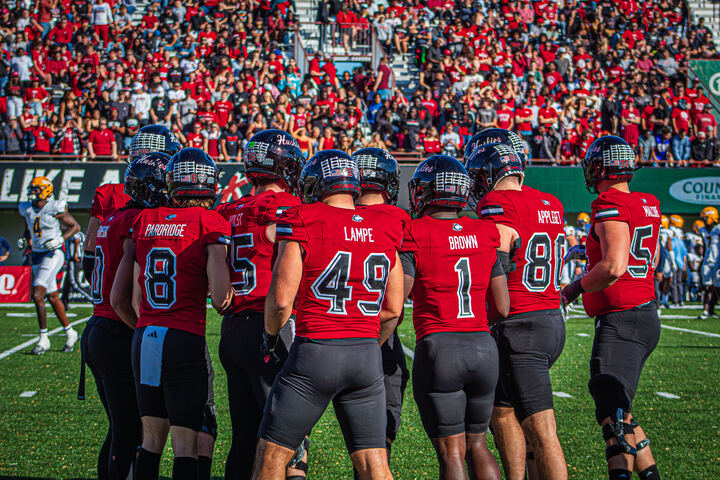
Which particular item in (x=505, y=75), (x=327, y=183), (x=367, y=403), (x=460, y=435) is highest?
(x=505, y=75)

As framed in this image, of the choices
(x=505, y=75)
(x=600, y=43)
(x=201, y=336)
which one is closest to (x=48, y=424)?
(x=201, y=336)

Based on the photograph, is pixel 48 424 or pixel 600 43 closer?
pixel 48 424

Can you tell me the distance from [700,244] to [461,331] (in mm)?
18185

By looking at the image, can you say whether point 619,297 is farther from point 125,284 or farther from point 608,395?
point 125,284

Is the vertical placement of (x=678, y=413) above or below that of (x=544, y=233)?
below

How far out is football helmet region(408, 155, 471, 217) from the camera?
380 centimetres

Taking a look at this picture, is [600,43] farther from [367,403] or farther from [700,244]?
[367,403]

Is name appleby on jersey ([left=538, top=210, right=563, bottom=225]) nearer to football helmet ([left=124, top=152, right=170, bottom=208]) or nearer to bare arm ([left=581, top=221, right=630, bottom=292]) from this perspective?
bare arm ([left=581, top=221, right=630, bottom=292])

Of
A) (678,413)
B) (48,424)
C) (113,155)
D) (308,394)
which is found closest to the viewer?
(308,394)

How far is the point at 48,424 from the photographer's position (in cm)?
631

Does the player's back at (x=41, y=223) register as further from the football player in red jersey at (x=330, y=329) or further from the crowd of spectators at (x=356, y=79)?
the crowd of spectators at (x=356, y=79)

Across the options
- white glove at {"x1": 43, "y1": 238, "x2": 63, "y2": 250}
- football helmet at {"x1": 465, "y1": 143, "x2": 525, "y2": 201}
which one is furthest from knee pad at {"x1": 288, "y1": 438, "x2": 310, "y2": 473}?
white glove at {"x1": 43, "y1": 238, "x2": 63, "y2": 250}

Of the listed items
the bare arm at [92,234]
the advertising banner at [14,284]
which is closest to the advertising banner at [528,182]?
the advertising banner at [14,284]

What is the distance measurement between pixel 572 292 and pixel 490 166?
0.95m
